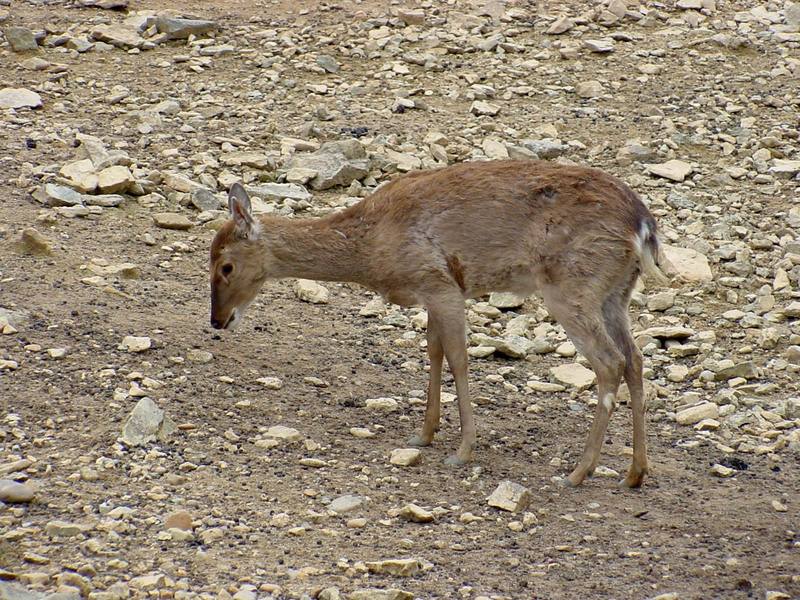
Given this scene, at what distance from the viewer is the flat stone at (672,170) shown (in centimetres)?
1249

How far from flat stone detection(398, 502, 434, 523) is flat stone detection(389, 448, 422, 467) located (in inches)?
31.0

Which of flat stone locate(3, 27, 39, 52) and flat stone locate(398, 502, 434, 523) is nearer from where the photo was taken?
flat stone locate(398, 502, 434, 523)

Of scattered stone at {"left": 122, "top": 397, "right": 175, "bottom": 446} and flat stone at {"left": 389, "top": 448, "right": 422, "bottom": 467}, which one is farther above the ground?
scattered stone at {"left": 122, "top": 397, "right": 175, "bottom": 446}

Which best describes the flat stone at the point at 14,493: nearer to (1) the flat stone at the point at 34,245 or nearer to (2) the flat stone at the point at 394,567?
(2) the flat stone at the point at 394,567

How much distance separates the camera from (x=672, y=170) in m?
12.6

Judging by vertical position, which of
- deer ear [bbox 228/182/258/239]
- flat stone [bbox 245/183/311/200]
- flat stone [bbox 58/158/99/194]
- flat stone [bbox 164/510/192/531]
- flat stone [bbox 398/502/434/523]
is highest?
deer ear [bbox 228/182/258/239]

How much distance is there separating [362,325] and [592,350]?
2.76 meters

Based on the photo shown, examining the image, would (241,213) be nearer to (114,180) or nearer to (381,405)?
(381,405)

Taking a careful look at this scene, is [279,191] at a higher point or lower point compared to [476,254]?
lower

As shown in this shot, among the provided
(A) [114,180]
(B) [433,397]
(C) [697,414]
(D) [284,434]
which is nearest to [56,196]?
(A) [114,180]

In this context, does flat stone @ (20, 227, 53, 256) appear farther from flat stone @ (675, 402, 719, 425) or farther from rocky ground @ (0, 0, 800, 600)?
flat stone @ (675, 402, 719, 425)

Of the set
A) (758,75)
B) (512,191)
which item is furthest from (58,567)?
(758,75)

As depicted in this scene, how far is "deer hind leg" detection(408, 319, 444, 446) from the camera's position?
8.20m

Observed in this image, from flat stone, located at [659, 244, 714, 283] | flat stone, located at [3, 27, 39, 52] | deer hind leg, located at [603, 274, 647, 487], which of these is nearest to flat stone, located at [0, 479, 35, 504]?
deer hind leg, located at [603, 274, 647, 487]
